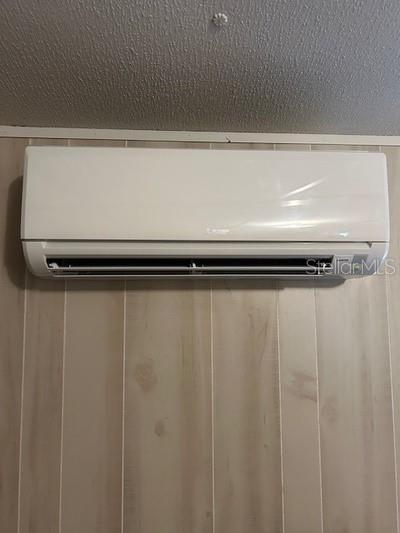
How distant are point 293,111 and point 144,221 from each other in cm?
54

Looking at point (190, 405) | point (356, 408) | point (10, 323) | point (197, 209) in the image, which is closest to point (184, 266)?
point (197, 209)

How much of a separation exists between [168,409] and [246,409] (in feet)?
0.74

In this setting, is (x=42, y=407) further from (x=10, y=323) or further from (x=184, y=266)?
(x=184, y=266)

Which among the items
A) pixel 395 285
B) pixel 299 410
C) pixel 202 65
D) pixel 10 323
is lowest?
pixel 299 410

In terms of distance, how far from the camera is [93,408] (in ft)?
4.27

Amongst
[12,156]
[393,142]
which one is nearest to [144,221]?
[12,156]

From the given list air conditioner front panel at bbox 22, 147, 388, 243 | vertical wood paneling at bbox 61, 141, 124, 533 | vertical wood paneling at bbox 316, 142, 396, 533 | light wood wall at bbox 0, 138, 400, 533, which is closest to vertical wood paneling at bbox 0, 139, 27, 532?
light wood wall at bbox 0, 138, 400, 533

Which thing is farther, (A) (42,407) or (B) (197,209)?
(A) (42,407)

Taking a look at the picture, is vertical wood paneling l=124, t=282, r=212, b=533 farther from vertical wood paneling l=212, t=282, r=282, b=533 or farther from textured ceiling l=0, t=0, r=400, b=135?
textured ceiling l=0, t=0, r=400, b=135

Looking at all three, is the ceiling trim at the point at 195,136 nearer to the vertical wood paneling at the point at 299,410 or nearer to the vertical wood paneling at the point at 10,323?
the vertical wood paneling at the point at 10,323

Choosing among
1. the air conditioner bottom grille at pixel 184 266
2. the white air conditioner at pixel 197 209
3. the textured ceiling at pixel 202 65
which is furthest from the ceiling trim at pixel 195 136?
the air conditioner bottom grille at pixel 184 266

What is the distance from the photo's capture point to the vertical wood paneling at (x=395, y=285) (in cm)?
136

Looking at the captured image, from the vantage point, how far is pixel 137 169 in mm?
1167

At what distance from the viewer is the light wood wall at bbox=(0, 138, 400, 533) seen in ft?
4.21
